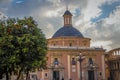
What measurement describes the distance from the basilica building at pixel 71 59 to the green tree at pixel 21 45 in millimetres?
24558

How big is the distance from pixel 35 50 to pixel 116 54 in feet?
115

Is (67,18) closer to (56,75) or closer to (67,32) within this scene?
(67,32)

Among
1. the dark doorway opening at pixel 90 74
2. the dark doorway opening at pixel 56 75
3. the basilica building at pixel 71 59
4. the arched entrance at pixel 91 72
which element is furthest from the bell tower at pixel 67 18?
the dark doorway opening at pixel 56 75

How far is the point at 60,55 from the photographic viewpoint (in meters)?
59.9

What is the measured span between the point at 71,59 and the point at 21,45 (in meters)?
29.0

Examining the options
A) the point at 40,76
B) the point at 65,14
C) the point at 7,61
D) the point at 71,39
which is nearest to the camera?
the point at 7,61

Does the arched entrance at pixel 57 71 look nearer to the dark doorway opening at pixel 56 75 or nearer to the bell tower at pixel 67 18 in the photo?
the dark doorway opening at pixel 56 75

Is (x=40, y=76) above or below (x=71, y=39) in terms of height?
below

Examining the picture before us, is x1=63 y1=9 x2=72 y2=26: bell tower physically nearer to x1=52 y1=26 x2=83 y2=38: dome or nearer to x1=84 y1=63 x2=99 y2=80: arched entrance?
x1=52 y1=26 x2=83 y2=38: dome

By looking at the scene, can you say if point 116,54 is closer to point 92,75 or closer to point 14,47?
point 92,75

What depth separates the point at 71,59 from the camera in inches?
2361

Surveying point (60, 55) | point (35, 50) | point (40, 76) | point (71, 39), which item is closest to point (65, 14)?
point (71, 39)

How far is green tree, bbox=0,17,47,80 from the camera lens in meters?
31.4

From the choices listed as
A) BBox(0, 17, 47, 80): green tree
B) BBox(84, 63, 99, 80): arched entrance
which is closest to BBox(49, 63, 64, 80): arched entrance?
BBox(84, 63, 99, 80): arched entrance
